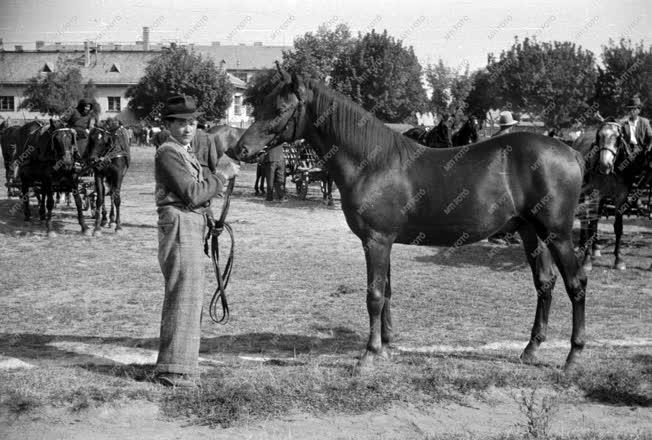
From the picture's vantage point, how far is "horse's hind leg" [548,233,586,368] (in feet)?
19.2

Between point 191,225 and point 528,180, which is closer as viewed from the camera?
point 191,225

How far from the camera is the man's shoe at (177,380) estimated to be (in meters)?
5.12

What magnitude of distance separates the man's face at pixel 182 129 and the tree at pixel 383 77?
194ft

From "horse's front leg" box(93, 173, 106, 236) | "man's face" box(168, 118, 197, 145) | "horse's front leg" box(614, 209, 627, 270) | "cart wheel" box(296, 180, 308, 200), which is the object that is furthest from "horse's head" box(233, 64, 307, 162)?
"cart wheel" box(296, 180, 308, 200)

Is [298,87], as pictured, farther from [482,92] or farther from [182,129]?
[482,92]

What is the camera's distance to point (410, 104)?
219 ft

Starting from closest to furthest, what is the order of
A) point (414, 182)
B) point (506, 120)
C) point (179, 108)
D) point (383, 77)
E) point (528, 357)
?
point (179, 108)
point (414, 182)
point (528, 357)
point (506, 120)
point (383, 77)

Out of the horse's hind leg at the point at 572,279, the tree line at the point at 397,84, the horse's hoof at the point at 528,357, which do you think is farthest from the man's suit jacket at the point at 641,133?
the tree line at the point at 397,84

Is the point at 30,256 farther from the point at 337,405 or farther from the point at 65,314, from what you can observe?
the point at 337,405

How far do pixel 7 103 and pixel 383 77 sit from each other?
43.8 metres

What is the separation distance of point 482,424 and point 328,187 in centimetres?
1466

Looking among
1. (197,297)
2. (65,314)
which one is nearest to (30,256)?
(65,314)

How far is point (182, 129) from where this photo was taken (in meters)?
5.05

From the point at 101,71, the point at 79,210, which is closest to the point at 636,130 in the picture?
the point at 79,210
